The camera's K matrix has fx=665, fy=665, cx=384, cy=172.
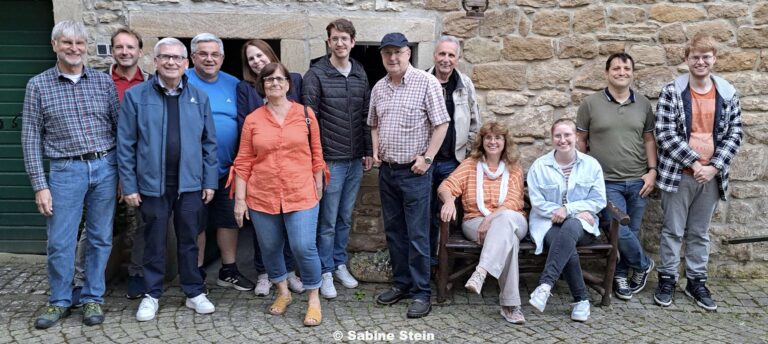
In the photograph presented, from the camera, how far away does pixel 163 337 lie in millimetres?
4102

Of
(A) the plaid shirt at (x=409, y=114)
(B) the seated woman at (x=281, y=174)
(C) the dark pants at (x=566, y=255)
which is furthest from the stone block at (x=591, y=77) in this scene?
(B) the seated woman at (x=281, y=174)

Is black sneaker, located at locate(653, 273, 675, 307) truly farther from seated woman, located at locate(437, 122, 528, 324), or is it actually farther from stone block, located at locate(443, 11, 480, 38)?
stone block, located at locate(443, 11, 480, 38)

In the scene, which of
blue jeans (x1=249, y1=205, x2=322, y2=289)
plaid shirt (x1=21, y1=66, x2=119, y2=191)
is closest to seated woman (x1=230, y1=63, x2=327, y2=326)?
blue jeans (x1=249, y1=205, x2=322, y2=289)

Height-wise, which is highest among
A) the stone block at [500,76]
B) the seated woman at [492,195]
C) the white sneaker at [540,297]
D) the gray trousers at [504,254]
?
the stone block at [500,76]

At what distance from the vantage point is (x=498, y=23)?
203 inches

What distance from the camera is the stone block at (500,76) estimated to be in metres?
5.19

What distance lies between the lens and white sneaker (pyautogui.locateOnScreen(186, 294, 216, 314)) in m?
4.45

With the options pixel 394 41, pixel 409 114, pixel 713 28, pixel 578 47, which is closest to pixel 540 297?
pixel 409 114

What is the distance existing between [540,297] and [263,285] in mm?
1957

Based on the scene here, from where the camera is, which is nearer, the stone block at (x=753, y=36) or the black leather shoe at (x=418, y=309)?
the black leather shoe at (x=418, y=309)

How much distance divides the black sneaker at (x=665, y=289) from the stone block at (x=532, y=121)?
1.38 meters

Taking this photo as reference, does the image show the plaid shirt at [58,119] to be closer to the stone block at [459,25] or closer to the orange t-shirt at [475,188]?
the orange t-shirt at [475,188]

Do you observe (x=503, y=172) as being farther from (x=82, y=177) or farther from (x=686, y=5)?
(x=82, y=177)

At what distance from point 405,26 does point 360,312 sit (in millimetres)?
2181
